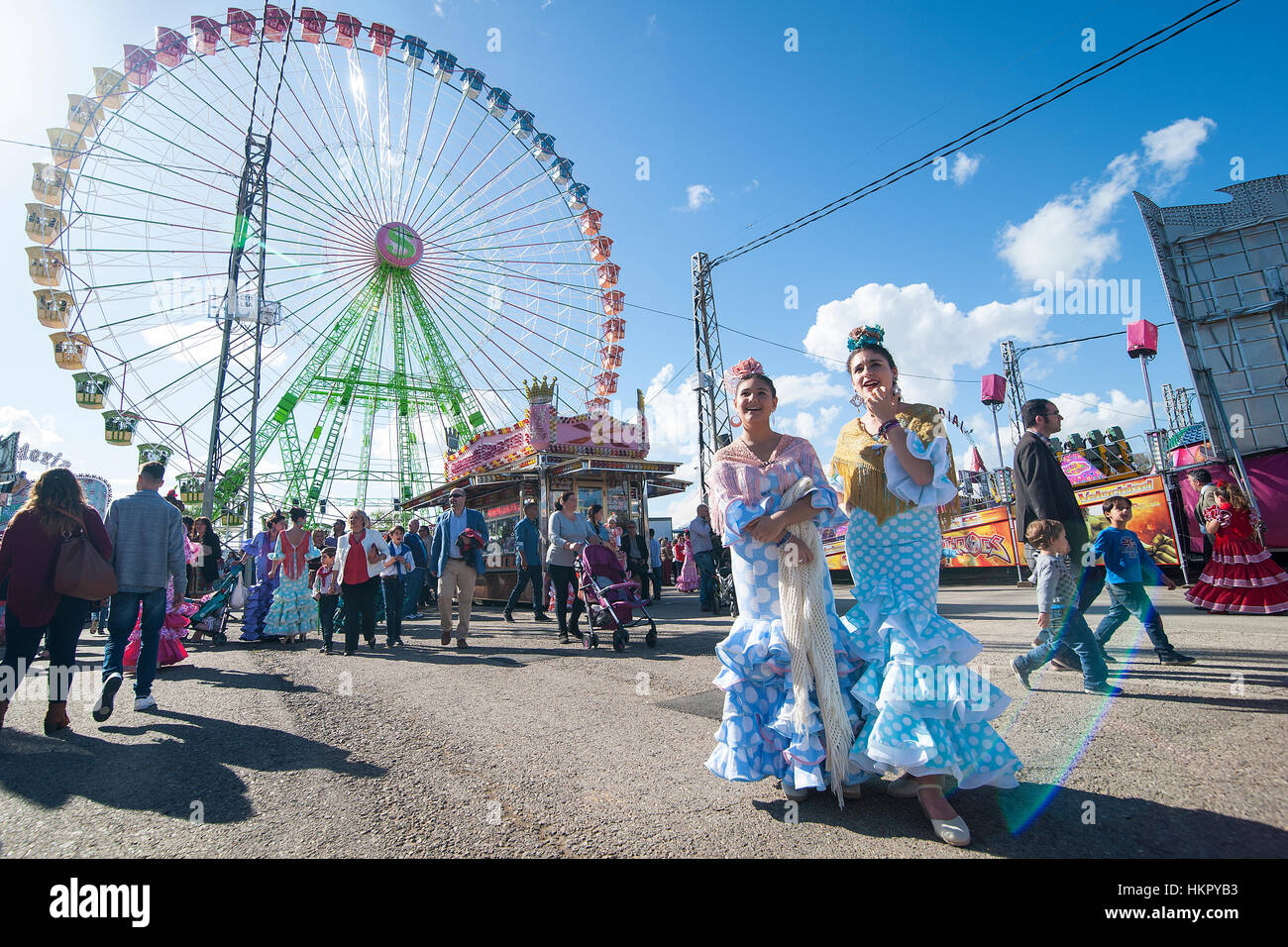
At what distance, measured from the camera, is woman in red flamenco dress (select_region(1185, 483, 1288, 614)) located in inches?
247

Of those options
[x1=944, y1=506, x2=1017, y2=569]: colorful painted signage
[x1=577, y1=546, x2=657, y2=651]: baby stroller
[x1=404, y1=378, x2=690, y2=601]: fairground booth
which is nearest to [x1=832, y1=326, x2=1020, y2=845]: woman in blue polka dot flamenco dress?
[x1=577, y1=546, x2=657, y2=651]: baby stroller

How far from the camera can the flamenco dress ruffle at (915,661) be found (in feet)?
6.34

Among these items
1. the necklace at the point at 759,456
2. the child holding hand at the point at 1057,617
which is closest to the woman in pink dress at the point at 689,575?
the child holding hand at the point at 1057,617

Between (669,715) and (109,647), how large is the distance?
149 inches

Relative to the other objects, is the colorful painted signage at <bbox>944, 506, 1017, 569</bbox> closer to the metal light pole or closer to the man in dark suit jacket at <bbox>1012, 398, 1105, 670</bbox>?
the metal light pole

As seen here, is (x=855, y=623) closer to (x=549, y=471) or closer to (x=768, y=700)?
(x=768, y=700)

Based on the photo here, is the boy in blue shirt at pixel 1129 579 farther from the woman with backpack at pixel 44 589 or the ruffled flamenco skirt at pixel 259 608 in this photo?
the ruffled flamenco skirt at pixel 259 608

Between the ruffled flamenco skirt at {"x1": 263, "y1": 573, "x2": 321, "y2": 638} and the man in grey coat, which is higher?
the man in grey coat

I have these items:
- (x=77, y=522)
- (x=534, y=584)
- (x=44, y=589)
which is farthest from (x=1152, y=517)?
(x=44, y=589)

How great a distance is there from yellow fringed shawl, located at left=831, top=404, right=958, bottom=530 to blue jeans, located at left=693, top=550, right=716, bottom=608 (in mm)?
7480

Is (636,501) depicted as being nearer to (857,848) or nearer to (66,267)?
(857,848)

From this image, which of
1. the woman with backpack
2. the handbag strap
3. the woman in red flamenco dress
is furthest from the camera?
the woman in red flamenco dress

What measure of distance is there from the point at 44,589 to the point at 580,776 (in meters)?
3.51

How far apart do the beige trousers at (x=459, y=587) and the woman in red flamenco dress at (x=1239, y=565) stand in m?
7.84
